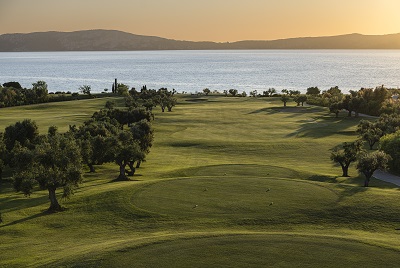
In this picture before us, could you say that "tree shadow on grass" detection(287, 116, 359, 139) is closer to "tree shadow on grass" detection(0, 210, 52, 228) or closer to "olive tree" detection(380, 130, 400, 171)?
"olive tree" detection(380, 130, 400, 171)

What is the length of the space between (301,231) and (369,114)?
376 ft

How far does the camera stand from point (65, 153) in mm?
48438

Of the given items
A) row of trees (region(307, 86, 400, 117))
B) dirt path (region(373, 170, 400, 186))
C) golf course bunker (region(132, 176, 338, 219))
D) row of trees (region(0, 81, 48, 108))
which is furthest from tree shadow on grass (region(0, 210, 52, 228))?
row of trees (region(0, 81, 48, 108))

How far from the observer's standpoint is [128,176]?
63.6 meters

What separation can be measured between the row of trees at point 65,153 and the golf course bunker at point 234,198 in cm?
809

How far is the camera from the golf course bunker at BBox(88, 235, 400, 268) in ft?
91.5

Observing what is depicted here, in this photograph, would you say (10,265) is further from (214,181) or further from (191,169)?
(191,169)

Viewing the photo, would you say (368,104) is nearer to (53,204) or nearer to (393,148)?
(393,148)

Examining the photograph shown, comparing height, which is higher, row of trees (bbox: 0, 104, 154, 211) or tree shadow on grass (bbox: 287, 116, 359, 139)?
row of trees (bbox: 0, 104, 154, 211)

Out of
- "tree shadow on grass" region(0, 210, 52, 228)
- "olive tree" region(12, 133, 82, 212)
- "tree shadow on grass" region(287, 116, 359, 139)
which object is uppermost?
"olive tree" region(12, 133, 82, 212)

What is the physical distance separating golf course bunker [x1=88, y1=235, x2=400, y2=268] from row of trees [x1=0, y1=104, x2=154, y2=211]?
1891cm

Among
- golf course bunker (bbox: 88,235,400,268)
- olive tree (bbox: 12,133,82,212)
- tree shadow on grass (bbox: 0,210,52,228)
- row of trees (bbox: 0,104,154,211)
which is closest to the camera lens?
golf course bunker (bbox: 88,235,400,268)

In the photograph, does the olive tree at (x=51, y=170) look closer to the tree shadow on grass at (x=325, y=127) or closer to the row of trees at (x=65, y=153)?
the row of trees at (x=65, y=153)

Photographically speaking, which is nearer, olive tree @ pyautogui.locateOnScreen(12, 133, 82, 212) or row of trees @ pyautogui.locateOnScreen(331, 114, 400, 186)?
olive tree @ pyautogui.locateOnScreen(12, 133, 82, 212)
